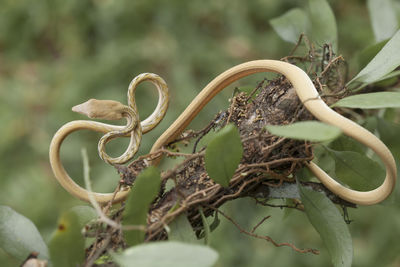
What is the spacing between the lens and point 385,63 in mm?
694

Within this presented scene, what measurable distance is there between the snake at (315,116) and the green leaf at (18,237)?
0.12 meters

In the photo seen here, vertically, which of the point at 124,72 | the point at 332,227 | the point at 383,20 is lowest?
the point at 332,227

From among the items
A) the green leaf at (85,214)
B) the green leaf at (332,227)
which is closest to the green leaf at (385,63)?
the green leaf at (332,227)

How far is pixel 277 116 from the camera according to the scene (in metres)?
0.64

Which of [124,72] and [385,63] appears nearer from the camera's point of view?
[385,63]

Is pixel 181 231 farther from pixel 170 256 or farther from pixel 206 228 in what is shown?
pixel 170 256

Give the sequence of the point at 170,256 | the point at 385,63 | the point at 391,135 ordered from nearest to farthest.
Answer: the point at 170,256 < the point at 385,63 < the point at 391,135

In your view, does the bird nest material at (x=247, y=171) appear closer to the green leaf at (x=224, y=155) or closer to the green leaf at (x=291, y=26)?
the green leaf at (x=224, y=155)

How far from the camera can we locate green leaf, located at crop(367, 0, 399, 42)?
105 cm

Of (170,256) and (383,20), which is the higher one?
(383,20)

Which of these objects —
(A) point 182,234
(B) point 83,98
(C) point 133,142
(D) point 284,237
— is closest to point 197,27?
(B) point 83,98

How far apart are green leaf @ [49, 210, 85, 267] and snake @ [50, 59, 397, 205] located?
0.14 metres

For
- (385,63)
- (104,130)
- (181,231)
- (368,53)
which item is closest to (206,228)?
(181,231)

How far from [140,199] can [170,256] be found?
0.38 feet
